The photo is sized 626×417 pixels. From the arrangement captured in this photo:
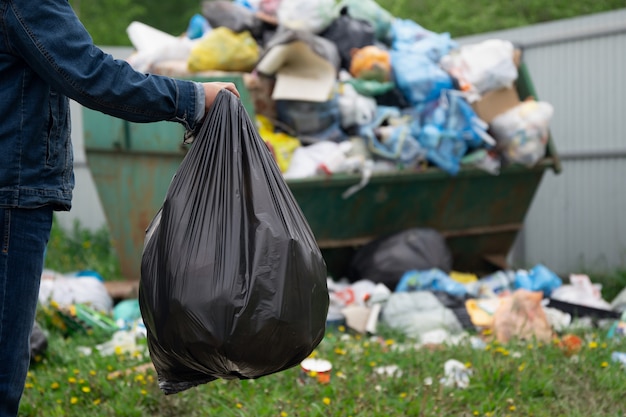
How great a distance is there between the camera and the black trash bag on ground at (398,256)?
5.60 metres

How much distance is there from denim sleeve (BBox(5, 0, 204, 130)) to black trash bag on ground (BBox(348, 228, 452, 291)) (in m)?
3.62

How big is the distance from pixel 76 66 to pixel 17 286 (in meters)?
0.55

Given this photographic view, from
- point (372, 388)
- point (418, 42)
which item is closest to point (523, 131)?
point (418, 42)

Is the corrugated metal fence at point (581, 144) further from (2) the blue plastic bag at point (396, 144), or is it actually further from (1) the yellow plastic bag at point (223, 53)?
(1) the yellow plastic bag at point (223, 53)

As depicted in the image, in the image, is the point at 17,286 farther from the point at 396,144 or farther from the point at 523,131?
the point at 523,131

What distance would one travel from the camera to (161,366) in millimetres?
2254

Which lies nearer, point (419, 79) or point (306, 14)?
point (419, 79)

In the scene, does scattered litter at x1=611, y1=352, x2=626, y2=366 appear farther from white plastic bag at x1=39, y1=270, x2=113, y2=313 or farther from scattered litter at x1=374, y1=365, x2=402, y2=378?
white plastic bag at x1=39, y1=270, x2=113, y2=313

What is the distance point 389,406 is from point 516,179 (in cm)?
339

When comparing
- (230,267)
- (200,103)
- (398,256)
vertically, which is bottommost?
(398,256)

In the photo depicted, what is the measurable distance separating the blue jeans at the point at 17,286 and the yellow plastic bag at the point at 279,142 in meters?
3.15

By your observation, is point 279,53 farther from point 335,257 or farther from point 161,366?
point 161,366

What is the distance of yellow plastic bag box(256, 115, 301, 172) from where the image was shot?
532 centimetres

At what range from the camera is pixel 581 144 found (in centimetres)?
716
